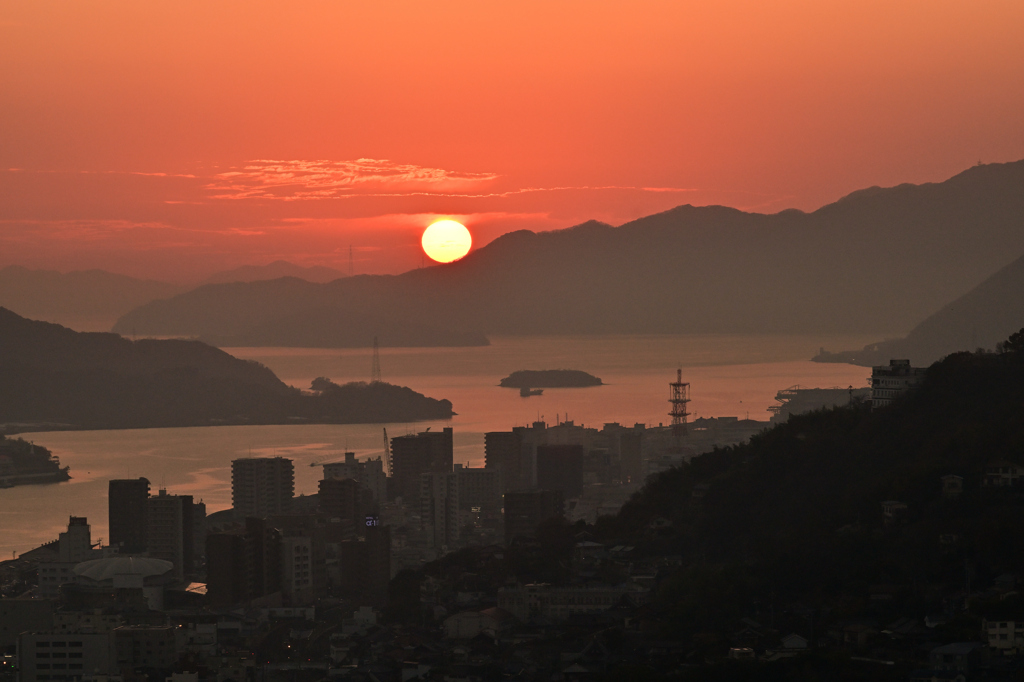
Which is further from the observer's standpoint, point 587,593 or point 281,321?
point 281,321

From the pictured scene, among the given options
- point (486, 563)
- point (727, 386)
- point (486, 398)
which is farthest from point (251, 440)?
point (486, 563)

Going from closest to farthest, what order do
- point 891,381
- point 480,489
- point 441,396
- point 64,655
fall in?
point 64,655
point 891,381
point 480,489
point 441,396

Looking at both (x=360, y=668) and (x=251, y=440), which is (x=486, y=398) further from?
→ (x=360, y=668)

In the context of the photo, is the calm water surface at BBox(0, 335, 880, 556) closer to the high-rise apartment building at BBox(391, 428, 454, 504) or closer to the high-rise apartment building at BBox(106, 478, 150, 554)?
the high-rise apartment building at BBox(106, 478, 150, 554)

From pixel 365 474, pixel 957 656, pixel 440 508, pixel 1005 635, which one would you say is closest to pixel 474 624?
pixel 957 656

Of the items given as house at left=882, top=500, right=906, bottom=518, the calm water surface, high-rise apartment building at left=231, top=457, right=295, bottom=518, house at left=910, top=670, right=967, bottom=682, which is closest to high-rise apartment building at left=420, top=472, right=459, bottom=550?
high-rise apartment building at left=231, top=457, right=295, bottom=518

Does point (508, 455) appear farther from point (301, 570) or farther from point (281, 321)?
point (281, 321)

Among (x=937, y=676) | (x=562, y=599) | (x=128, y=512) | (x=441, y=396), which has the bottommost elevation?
(x=937, y=676)
